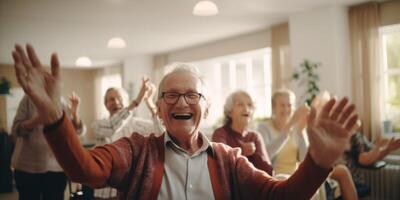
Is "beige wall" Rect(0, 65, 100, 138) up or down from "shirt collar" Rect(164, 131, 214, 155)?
up

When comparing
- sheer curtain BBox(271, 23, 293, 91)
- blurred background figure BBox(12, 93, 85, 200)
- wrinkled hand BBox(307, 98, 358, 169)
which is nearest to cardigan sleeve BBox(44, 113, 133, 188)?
wrinkled hand BBox(307, 98, 358, 169)

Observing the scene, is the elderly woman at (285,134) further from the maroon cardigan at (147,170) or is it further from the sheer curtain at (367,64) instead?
the sheer curtain at (367,64)

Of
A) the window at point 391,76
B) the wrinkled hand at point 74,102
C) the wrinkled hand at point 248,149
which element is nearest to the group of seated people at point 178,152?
the wrinkled hand at point 248,149

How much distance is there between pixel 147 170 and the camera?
1266 millimetres

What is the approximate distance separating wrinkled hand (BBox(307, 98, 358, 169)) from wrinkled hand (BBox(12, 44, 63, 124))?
0.66 m

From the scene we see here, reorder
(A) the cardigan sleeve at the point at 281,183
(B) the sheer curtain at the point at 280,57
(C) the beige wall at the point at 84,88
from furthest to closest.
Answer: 1. (C) the beige wall at the point at 84,88
2. (B) the sheer curtain at the point at 280,57
3. (A) the cardigan sleeve at the point at 281,183

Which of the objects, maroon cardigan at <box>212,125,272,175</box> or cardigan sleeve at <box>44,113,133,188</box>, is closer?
cardigan sleeve at <box>44,113,133,188</box>

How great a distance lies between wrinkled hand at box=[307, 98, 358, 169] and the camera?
99 centimetres

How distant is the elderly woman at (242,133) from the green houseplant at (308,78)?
323cm

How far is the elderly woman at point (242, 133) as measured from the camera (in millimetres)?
2426

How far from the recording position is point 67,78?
1128 centimetres

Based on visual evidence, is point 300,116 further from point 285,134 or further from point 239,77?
point 239,77

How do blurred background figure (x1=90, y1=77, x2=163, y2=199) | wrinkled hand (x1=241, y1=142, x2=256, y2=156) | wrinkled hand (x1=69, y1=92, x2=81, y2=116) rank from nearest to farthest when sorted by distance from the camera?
1. wrinkled hand (x1=241, y1=142, x2=256, y2=156)
2. blurred background figure (x1=90, y1=77, x2=163, y2=199)
3. wrinkled hand (x1=69, y1=92, x2=81, y2=116)

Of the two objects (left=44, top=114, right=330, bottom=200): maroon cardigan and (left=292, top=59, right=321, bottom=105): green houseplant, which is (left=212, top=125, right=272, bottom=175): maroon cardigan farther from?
(left=292, top=59, right=321, bottom=105): green houseplant
